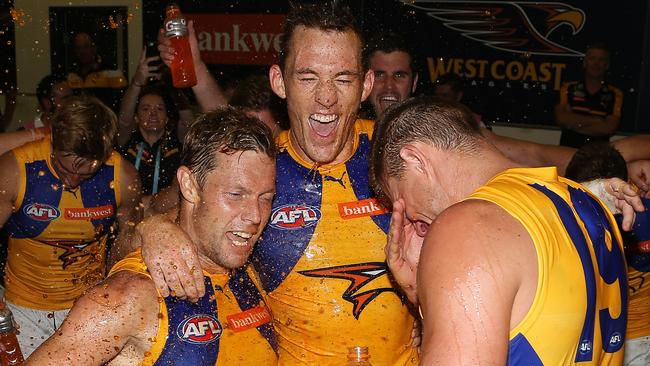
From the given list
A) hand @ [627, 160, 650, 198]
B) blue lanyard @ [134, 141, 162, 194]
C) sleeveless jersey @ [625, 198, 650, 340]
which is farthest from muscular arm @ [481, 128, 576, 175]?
blue lanyard @ [134, 141, 162, 194]

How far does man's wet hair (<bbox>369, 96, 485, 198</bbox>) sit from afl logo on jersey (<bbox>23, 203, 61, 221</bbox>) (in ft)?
12.3

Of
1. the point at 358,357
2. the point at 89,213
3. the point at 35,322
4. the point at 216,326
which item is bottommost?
the point at 35,322

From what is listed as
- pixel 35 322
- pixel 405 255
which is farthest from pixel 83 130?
pixel 405 255

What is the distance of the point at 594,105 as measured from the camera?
8.87m

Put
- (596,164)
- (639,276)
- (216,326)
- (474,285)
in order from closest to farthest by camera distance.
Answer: (474,285) < (216,326) < (596,164) < (639,276)

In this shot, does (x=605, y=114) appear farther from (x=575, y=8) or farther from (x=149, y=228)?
(x=149, y=228)

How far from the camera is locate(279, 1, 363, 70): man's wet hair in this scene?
378 cm

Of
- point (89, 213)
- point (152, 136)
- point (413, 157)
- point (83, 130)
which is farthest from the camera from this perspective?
point (152, 136)

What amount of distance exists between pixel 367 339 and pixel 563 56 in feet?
22.3

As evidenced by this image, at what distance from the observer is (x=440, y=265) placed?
210 centimetres

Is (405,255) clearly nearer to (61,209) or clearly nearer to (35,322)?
(61,209)

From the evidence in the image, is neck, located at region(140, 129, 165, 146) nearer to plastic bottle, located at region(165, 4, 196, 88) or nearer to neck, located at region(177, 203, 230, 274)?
plastic bottle, located at region(165, 4, 196, 88)

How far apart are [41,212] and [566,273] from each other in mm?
4634

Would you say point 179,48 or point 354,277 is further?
point 179,48
